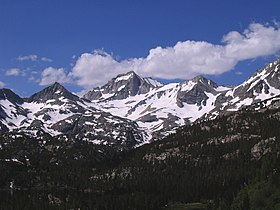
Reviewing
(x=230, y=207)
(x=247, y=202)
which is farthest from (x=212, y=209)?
(x=247, y=202)

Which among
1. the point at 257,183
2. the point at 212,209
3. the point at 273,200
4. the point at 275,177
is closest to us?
the point at 273,200

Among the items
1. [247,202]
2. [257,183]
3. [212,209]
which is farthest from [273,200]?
[212,209]

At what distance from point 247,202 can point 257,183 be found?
838 inches

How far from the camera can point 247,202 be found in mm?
166000

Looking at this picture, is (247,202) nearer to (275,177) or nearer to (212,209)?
(275,177)

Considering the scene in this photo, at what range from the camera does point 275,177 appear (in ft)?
570

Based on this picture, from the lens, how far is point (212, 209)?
199875 mm

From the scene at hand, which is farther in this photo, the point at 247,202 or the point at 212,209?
the point at 212,209

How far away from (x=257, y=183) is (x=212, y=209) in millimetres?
24708

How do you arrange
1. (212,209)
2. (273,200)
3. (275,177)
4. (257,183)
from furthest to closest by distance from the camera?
(212,209), (257,183), (275,177), (273,200)

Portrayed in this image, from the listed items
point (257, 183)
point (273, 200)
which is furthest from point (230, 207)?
point (273, 200)

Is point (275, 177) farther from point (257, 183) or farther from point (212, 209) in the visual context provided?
point (212, 209)

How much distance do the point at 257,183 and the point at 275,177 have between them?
1284 cm

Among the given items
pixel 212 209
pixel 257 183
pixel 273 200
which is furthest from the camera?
pixel 212 209
